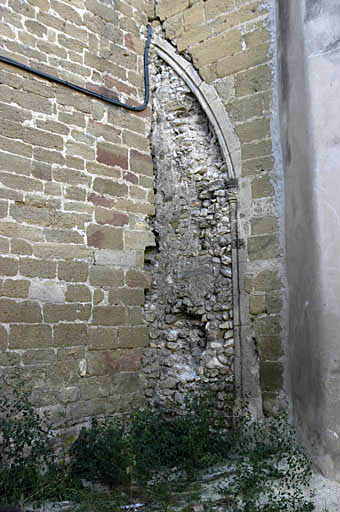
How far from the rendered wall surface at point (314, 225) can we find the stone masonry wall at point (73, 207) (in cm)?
160

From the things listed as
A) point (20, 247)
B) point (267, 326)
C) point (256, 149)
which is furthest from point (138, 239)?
point (267, 326)

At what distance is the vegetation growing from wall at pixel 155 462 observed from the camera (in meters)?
3.57

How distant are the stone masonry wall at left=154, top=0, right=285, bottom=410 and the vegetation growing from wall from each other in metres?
0.49

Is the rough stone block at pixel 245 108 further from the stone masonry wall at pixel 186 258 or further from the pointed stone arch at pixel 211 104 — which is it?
the stone masonry wall at pixel 186 258

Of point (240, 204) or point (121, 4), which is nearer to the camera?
point (240, 204)

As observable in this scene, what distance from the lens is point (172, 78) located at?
5.63 metres

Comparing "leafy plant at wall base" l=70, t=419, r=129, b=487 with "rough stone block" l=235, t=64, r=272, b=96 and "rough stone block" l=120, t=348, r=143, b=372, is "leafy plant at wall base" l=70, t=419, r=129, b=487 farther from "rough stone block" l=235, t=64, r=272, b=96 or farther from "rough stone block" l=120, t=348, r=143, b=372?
"rough stone block" l=235, t=64, r=272, b=96

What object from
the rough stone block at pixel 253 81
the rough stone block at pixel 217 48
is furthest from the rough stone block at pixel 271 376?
the rough stone block at pixel 217 48

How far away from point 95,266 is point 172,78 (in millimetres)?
2243

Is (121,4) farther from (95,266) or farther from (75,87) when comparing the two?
(95,266)

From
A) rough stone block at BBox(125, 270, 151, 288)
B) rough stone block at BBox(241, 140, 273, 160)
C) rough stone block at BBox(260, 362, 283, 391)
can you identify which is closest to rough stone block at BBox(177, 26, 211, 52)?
rough stone block at BBox(241, 140, 273, 160)

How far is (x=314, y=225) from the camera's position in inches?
158

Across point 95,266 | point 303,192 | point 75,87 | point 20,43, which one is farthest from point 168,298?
point 20,43

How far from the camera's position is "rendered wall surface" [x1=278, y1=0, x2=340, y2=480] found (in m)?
3.78
